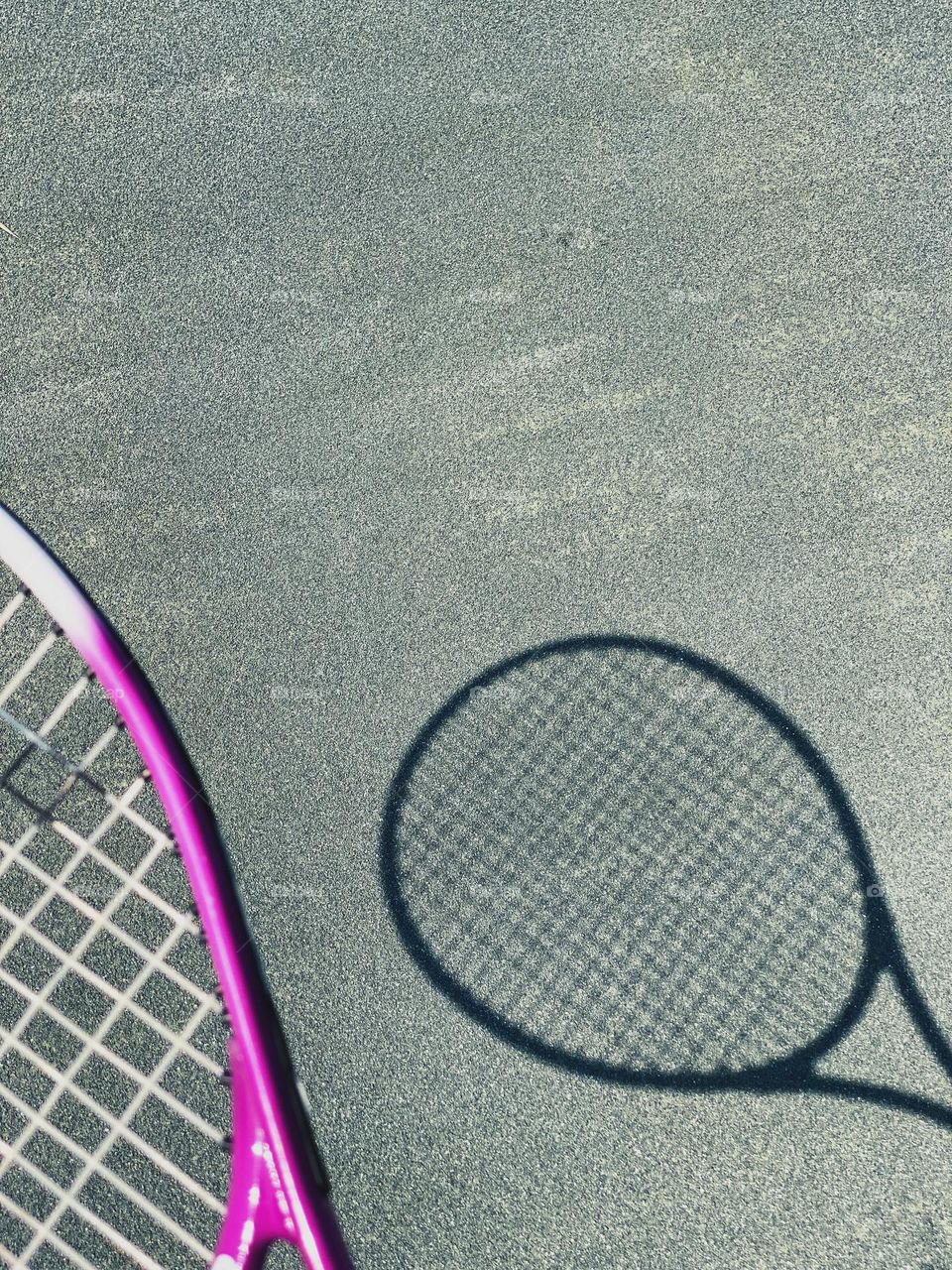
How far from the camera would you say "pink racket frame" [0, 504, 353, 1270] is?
1.26 metres

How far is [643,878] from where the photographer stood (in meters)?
2.08

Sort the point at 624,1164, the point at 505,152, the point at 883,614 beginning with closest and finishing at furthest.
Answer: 1. the point at 624,1164
2. the point at 883,614
3. the point at 505,152

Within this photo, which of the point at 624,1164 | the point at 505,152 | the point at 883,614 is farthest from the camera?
the point at 505,152

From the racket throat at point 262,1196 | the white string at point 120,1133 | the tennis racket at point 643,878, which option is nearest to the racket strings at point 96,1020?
the white string at point 120,1133

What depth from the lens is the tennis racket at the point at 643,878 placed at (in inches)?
80.5

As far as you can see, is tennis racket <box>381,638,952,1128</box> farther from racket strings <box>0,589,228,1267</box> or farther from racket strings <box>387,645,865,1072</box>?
racket strings <box>0,589,228,1267</box>

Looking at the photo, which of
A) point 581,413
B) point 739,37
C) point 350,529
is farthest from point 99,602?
point 739,37

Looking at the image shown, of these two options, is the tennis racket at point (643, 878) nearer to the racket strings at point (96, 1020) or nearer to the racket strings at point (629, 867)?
the racket strings at point (629, 867)

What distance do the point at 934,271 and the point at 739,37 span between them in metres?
0.68

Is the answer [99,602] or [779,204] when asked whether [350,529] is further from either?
[779,204]

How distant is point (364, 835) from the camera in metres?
2.10

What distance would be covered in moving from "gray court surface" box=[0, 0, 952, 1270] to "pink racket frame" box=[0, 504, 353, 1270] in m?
0.78

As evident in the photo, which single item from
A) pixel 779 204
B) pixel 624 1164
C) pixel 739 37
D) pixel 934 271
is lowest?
pixel 624 1164

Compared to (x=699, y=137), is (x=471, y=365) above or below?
below
